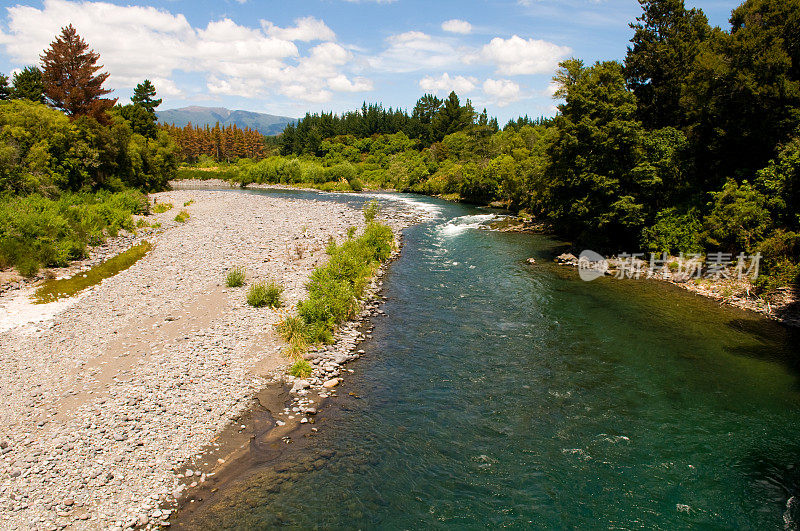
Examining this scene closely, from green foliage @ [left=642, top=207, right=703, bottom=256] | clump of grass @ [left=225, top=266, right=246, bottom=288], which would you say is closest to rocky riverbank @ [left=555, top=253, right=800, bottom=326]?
green foliage @ [left=642, top=207, right=703, bottom=256]

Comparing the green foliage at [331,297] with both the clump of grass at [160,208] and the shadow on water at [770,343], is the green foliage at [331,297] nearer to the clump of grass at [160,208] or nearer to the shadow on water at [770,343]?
the shadow on water at [770,343]

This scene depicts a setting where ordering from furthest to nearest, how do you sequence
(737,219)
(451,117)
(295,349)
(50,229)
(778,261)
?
1. (451,117)
2. (50,229)
3. (737,219)
4. (778,261)
5. (295,349)

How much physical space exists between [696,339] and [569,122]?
55.4 feet

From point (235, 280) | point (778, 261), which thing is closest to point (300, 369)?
point (235, 280)

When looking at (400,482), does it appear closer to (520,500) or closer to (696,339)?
(520,500)

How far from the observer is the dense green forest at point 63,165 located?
25547 millimetres

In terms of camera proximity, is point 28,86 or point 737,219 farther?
point 28,86

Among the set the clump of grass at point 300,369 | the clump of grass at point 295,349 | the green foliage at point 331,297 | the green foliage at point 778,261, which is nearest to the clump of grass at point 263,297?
the green foliage at point 331,297

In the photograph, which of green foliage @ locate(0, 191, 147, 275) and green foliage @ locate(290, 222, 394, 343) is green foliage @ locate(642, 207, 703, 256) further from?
green foliage @ locate(0, 191, 147, 275)

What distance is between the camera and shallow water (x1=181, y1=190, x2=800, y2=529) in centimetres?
970

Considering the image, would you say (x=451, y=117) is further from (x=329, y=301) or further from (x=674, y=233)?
(x=329, y=301)

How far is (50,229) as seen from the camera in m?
26.4

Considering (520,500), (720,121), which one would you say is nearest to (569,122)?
(720,121)

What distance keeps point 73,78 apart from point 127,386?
4872cm
